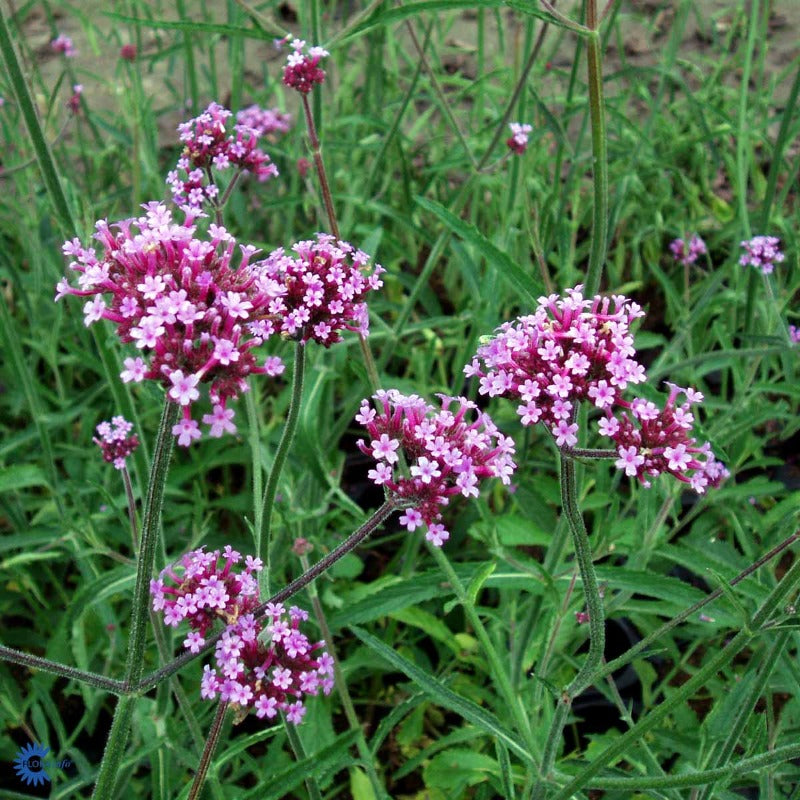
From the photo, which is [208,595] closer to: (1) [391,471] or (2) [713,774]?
(1) [391,471]

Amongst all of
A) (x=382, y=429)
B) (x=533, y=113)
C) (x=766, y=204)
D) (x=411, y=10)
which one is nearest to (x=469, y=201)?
(x=533, y=113)

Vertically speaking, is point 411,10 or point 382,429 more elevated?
point 411,10

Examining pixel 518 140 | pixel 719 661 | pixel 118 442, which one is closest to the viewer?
pixel 719 661

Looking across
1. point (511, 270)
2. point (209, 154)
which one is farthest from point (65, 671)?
point (209, 154)

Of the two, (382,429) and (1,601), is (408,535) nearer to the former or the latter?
(1,601)

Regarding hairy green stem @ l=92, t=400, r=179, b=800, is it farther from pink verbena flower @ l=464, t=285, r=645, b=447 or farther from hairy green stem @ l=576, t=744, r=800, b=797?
hairy green stem @ l=576, t=744, r=800, b=797

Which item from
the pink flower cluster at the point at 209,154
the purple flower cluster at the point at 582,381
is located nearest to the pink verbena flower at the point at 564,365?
the purple flower cluster at the point at 582,381
